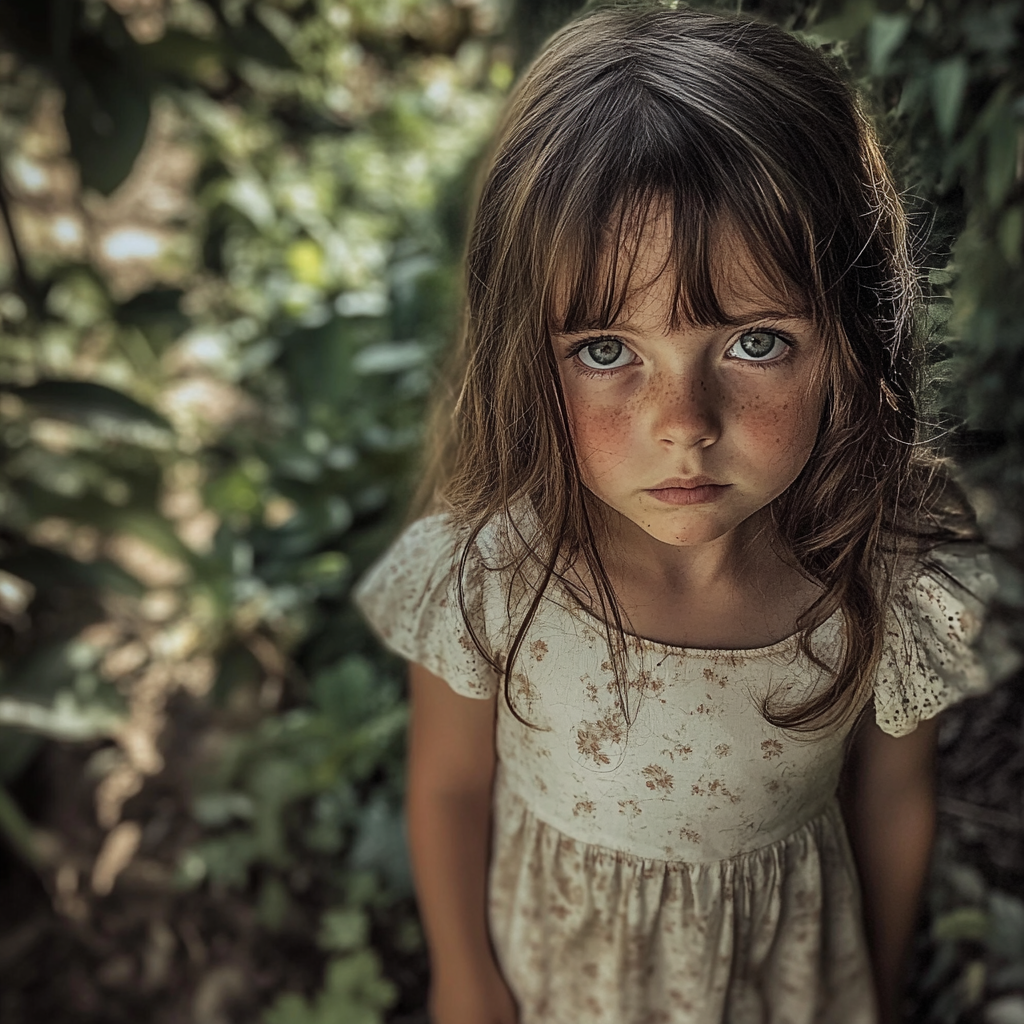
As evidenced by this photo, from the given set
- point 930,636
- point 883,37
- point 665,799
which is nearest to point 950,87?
point 883,37

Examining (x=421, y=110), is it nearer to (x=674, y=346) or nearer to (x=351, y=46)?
(x=351, y=46)

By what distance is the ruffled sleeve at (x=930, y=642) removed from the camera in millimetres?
617

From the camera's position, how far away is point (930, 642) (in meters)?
0.64

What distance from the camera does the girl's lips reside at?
551 mm

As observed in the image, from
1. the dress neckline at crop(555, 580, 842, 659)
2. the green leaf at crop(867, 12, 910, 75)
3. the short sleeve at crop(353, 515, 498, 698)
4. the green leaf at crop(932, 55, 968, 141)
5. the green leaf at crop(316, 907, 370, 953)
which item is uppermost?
the green leaf at crop(867, 12, 910, 75)

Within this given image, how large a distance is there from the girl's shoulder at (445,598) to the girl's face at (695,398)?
0.33 feet

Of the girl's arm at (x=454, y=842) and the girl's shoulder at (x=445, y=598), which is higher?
the girl's shoulder at (x=445, y=598)

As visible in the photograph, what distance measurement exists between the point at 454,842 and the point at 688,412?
401mm

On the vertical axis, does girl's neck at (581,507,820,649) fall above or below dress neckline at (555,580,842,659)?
above

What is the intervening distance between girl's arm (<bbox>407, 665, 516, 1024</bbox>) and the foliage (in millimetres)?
427

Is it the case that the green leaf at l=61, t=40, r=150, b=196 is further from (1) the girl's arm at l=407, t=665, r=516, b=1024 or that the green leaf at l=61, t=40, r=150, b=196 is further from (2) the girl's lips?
(2) the girl's lips

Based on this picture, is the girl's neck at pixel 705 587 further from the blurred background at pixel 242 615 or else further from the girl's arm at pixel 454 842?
the blurred background at pixel 242 615

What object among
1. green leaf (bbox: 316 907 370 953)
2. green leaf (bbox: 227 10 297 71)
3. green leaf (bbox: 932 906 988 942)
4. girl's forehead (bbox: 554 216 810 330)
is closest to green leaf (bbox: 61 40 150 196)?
green leaf (bbox: 227 10 297 71)

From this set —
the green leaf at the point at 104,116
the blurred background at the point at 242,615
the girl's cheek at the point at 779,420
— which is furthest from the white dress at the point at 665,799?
the green leaf at the point at 104,116
